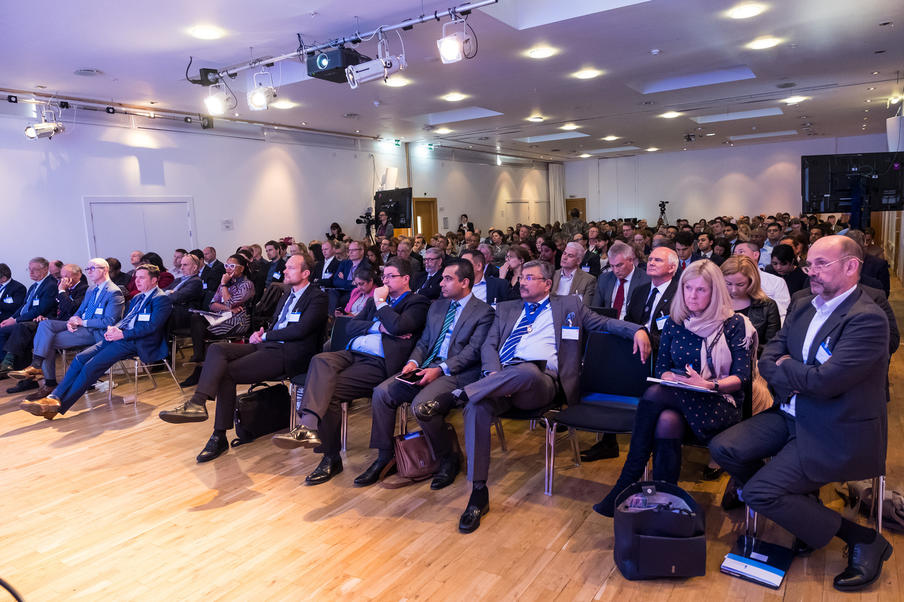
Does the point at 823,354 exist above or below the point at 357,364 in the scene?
above

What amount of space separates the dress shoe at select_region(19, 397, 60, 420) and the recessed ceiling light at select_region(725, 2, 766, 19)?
7110mm

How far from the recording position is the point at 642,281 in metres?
4.79

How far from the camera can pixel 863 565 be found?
250 centimetres

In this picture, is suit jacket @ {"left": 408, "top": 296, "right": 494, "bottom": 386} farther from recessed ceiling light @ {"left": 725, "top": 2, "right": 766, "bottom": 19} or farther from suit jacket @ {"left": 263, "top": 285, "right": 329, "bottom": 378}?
recessed ceiling light @ {"left": 725, "top": 2, "right": 766, "bottom": 19}

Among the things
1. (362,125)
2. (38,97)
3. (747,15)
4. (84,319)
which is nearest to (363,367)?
(84,319)

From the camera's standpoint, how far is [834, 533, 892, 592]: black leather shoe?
2463 millimetres

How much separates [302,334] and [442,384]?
136 centimetres

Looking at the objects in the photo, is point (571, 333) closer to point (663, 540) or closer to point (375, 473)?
point (663, 540)

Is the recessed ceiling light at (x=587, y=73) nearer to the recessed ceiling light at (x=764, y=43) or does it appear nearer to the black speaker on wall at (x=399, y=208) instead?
the recessed ceiling light at (x=764, y=43)

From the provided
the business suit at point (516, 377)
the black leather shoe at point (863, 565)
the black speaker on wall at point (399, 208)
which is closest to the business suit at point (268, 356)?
the business suit at point (516, 377)

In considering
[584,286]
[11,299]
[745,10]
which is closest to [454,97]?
[745,10]

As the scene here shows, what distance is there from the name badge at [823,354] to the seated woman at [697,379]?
37 cm

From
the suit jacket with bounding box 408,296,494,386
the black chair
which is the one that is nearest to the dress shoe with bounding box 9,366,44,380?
the suit jacket with bounding box 408,296,494,386

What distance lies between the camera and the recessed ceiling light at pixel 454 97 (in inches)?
353
